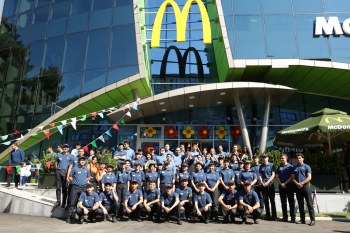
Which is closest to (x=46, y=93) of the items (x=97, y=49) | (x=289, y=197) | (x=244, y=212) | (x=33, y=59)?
(x=33, y=59)

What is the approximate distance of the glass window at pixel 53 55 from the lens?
17.0 m

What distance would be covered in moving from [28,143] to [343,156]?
585 inches

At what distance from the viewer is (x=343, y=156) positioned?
10.8 metres

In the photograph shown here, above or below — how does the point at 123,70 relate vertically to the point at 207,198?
above

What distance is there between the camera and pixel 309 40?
588 inches

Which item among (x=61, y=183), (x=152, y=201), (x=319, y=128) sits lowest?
(x=152, y=201)

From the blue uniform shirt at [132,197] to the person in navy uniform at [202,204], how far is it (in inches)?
60.9

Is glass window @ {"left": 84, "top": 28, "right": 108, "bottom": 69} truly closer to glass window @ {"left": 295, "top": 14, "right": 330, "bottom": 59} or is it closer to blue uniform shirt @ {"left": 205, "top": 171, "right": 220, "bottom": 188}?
blue uniform shirt @ {"left": 205, "top": 171, "right": 220, "bottom": 188}

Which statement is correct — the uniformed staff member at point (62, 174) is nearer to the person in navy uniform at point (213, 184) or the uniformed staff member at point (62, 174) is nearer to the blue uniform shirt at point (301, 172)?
the person in navy uniform at point (213, 184)

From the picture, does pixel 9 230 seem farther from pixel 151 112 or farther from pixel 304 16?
pixel 304 16

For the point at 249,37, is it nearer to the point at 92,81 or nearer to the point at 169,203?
the point at 92,81

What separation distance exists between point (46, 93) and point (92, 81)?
3071 millimetres

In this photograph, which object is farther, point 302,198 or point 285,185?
point 285,185

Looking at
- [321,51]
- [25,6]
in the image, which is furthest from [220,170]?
[25,6]
